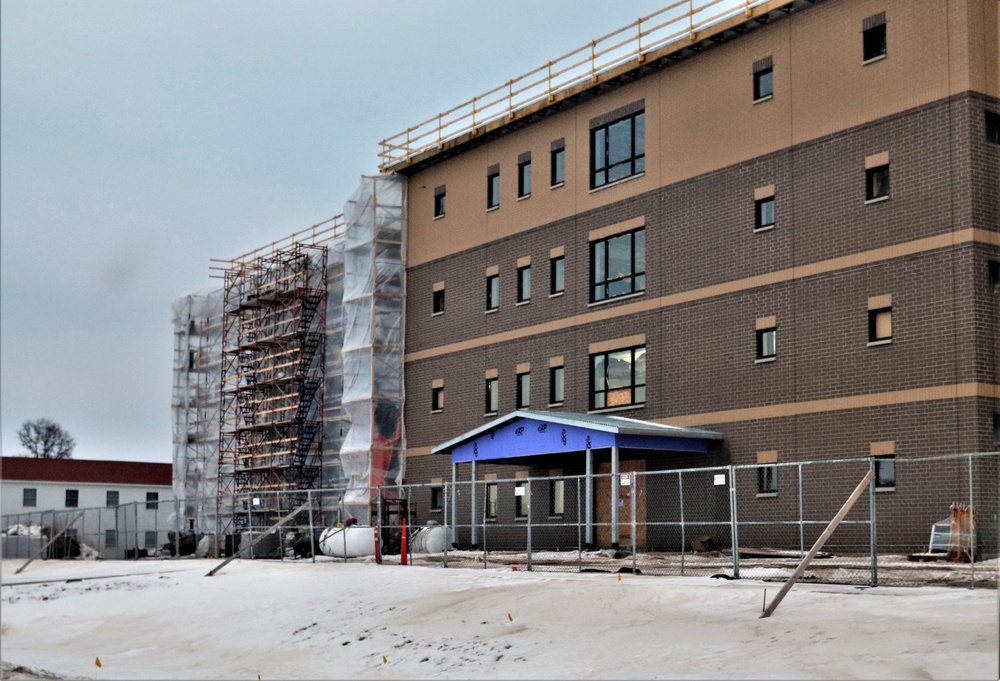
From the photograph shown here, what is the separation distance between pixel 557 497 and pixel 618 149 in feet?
35.3

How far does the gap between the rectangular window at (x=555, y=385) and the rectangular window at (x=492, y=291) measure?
388 centimetres

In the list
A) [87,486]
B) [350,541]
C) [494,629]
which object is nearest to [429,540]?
[350,541]

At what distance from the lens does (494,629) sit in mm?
20031

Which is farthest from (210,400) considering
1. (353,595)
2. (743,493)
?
(353,595)

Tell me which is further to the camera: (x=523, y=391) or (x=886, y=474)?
(x=523, y=391)

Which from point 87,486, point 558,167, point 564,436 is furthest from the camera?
point 87,486

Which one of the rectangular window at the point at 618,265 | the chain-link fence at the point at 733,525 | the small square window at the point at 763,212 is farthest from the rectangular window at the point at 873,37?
the chain-link fence at the point at 733,525

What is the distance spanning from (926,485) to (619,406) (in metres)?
10.9

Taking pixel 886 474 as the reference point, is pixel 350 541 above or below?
below

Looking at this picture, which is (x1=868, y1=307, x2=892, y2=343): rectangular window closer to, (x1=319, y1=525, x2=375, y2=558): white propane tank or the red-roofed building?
(x1=319, y1=525, x2=375, y2=558): white propane tank

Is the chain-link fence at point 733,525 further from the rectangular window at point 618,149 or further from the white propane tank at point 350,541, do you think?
the rectangular window at point 618,149

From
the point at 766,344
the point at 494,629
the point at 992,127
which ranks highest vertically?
the point at 992,127

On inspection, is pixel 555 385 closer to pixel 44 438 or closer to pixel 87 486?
pixel 87 486

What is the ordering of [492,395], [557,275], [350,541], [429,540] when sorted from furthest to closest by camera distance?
[492,395] < [557,275] < [350,541] < [429,540]
